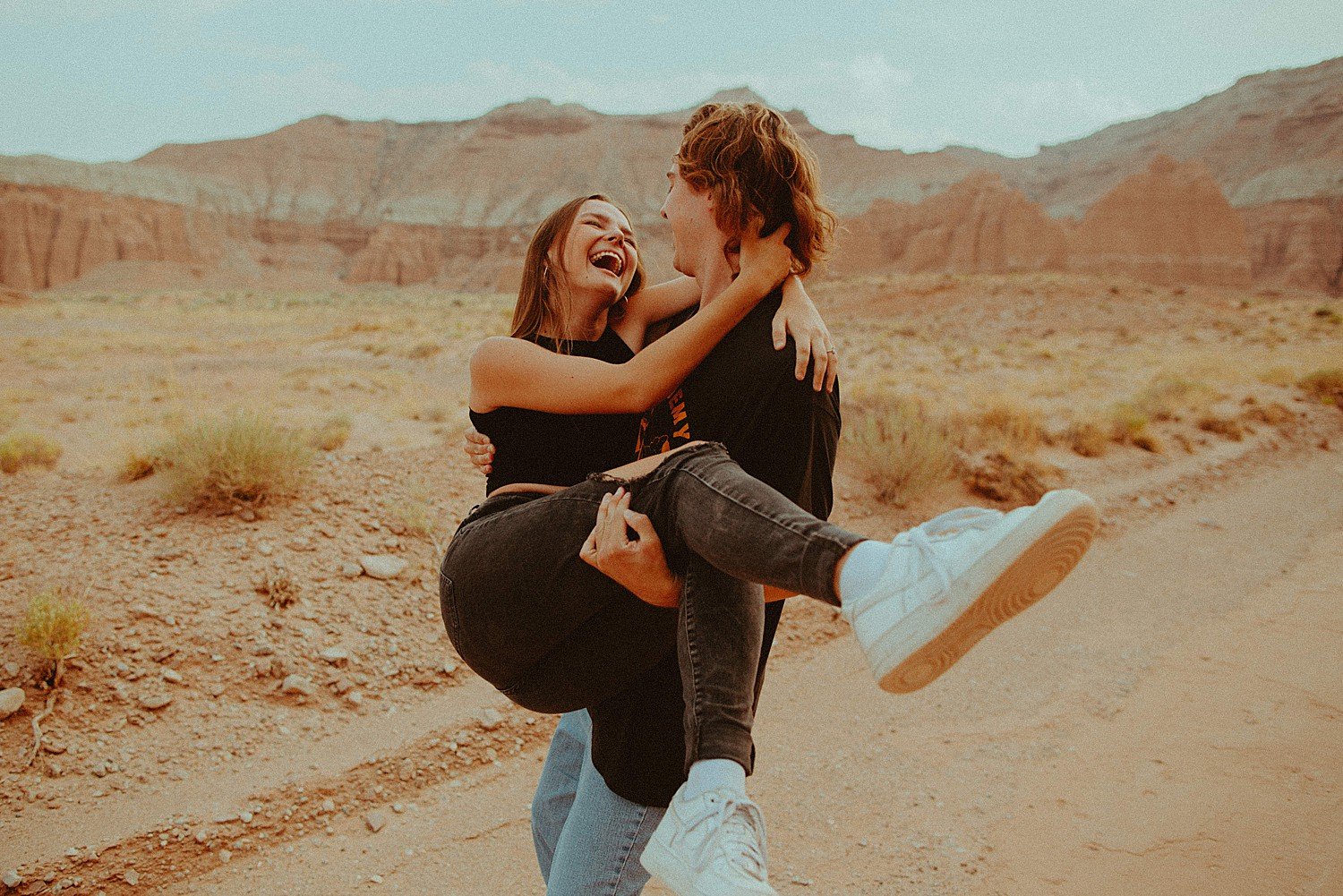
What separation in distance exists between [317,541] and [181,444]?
4.16 feet

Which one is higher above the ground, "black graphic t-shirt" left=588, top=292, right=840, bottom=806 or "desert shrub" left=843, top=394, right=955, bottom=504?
"black graphic t-shirt" left=588, top=292, right=840, bottom=806

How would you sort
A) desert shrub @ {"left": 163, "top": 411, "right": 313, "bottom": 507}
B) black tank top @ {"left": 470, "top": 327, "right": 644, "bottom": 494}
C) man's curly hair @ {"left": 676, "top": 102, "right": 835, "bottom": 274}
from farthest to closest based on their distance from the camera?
desert shrub @ {"left": 163, "top": 411, "right": 313, "bottom": 507} → black tank top @ {"left": 470, "top": 327, "right": 644, "bottom": 494} → man's curly hair @ {"left": 676, "top": 102, "right": 835, "bottom": 274}

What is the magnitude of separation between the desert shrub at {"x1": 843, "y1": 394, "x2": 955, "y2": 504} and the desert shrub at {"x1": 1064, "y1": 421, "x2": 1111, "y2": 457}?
89.0 inches

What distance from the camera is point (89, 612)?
3.82 m

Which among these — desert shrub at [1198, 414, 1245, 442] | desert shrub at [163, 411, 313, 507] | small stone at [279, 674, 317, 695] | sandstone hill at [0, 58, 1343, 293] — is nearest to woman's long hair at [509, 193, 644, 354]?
small stone at [279, 674, 317, 695]

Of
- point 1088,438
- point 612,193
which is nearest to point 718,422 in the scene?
point 1088,438

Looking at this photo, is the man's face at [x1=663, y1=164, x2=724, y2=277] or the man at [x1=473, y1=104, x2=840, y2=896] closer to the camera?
the man at [x1=473, y1=104, x2=840, y2=896]

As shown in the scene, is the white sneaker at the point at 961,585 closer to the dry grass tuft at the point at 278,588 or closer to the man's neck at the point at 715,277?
the man's neck at the point at 715,277

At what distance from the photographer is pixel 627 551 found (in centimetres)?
156

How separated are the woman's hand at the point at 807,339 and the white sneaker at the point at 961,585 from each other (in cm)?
49

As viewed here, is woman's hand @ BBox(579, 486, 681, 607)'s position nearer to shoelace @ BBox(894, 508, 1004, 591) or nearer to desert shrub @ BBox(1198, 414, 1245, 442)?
shoelace @ BBox(894, 508, 1004, 591)

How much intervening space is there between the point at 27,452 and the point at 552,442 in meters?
7.36

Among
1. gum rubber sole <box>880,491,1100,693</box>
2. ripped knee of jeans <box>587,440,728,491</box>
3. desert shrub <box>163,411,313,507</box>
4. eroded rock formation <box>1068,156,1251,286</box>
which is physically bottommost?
desert shrub <box>163,411,313,507</box>

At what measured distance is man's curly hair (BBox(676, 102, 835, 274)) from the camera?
1.95 m
